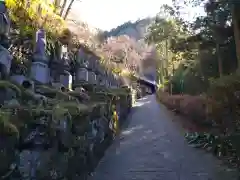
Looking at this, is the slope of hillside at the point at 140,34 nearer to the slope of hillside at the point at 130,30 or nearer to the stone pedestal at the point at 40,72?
the slope of hillside at the point at 130,30

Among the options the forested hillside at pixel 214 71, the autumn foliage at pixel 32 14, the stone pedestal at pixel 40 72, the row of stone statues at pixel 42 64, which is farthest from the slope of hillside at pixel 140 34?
the stone pedestal at pixel 40 72

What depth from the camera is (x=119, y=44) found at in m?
34.4

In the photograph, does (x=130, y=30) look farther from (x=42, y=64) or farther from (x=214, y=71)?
(x=42, y=64)

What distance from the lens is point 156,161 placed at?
25.9ft

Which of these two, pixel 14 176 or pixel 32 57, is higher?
pixel 32 57

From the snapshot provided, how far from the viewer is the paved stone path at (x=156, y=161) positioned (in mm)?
6645

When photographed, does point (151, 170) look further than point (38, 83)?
Yes

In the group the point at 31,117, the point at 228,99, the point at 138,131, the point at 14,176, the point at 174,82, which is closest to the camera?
the point at 14,176

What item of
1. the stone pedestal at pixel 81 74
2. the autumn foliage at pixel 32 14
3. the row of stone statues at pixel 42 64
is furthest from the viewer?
the stone pedestal at pixel 81 74

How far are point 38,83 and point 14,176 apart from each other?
3.39 metres

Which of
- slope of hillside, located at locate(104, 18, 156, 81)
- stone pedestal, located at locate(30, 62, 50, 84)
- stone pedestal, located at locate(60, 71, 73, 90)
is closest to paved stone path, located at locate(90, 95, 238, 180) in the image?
stone pedestal, located at locate(60, 71, 73, 90)

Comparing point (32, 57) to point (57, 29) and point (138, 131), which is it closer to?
point (57, 29)

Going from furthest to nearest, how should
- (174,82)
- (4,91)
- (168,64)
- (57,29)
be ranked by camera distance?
(168,64) → (174,82) → (57,29) → (4,91)

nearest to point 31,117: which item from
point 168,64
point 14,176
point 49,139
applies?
point 49,139
